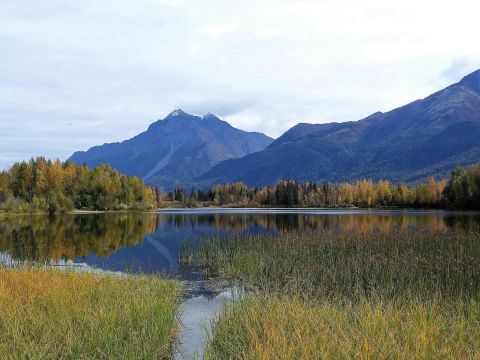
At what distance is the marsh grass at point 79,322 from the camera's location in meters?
10.3

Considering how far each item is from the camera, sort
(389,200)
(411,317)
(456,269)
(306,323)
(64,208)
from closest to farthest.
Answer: (306,323) → (411,317) → (456,269) → (64,208) → (389,200)

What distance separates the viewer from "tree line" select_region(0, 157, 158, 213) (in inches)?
4070

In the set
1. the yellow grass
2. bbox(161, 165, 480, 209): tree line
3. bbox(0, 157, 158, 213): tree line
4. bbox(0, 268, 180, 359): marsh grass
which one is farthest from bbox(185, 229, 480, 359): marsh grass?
bbox(161, 165, 480, 209): tree line

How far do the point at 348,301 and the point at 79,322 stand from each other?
849cm

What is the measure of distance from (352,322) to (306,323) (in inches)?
57.1

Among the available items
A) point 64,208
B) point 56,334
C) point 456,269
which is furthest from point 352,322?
point 64,208

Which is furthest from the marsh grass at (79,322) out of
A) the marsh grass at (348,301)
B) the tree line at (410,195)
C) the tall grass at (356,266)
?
the tree line at (410,195)

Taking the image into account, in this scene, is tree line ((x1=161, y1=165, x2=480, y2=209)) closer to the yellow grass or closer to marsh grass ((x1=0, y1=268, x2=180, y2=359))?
the yellow grass

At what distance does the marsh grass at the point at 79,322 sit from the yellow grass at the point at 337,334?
5.64 ft

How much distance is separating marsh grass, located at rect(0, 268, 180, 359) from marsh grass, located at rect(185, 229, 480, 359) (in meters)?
1.70

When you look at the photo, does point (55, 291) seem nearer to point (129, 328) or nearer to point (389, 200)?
point (129, 328)

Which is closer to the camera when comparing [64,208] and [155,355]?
[155,355]

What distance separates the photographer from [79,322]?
39.9ft

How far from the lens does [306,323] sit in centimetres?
1078
